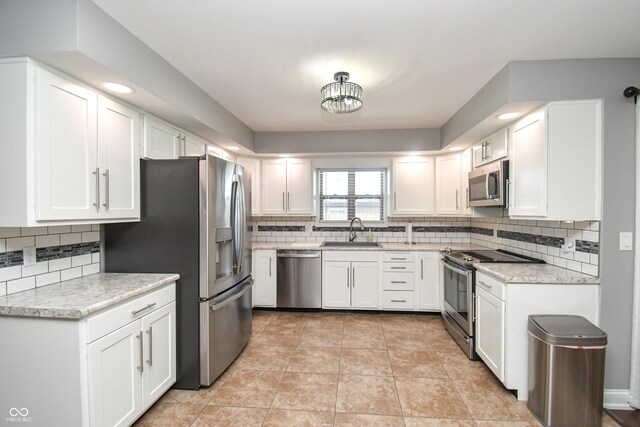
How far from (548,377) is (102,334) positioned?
267 cm

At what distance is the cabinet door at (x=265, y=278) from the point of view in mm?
4074

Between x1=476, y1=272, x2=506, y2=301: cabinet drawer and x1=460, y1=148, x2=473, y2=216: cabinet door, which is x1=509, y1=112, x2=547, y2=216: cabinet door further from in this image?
x1=460, y1=148, x2=473, y2=216: cabinet door

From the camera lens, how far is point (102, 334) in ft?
5.25

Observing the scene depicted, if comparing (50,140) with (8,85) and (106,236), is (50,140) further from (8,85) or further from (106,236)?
(106,236)

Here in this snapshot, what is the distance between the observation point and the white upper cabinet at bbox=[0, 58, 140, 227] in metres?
1.52

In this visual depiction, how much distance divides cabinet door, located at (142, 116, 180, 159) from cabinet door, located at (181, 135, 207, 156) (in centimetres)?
9

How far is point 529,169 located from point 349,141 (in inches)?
88.5

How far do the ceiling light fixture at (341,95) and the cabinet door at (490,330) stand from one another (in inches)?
75.8

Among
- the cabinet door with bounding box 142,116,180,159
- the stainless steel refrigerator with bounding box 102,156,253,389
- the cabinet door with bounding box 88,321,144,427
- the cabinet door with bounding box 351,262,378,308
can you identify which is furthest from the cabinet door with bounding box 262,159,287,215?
the cabinet door with bounding box 88,321,144,427

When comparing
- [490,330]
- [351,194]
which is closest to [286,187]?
[351,194]

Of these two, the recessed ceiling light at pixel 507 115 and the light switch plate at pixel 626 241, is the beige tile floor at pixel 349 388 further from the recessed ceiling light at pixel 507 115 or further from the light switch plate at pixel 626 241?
the recessed ceiling light at pixel 507 115

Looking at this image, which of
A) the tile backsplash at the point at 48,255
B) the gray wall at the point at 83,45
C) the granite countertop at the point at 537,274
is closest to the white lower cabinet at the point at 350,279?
the granite countertop at the point at 537,274

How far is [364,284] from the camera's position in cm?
398

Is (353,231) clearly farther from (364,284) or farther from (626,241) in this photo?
(626,241)
